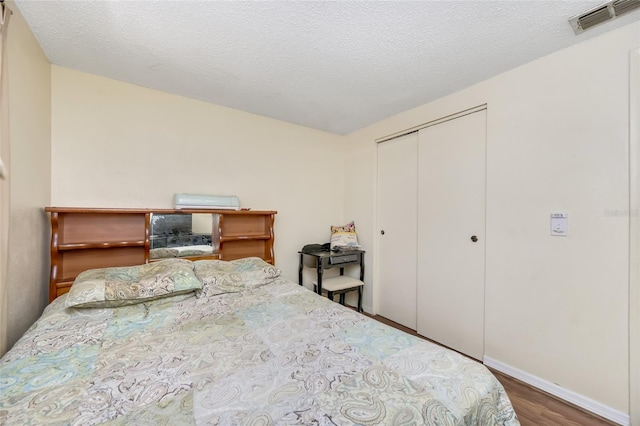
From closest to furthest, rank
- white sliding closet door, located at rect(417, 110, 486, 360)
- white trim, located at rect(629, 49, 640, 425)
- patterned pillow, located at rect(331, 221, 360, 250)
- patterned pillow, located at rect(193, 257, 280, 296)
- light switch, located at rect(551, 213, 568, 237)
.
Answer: white trim, located at rect(629, 49, 640, 425) → light switch, located at rect(551, 213, 568, 237) → patterned pillow, located at rect(193, 257, 280, 296) → white sliding closet door, located at rect(417, 110, 486, 360) → patterned pillow, located at rect(331, 221, 360, 250)

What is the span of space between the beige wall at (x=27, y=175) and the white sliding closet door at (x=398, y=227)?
306 cm

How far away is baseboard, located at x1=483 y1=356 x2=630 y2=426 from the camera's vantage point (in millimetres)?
1568

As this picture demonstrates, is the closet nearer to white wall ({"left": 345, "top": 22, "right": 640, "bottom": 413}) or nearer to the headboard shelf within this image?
white wall ({"left": 345, "top": 22, "right": 640, "bottom": 413})

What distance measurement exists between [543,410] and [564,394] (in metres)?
0.24

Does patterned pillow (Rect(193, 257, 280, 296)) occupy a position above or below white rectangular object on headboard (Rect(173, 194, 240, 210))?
below

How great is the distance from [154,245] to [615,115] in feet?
11.5

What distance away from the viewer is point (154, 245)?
7.45 ft

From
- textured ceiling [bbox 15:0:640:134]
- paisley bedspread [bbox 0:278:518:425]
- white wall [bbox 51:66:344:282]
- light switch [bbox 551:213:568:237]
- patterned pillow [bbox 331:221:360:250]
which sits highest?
textured ceiling [bbox 15:0:640:134]

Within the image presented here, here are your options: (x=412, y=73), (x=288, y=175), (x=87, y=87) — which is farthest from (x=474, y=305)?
(x=87, y=87)

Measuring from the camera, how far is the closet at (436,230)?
229cm

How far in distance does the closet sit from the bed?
141 cm

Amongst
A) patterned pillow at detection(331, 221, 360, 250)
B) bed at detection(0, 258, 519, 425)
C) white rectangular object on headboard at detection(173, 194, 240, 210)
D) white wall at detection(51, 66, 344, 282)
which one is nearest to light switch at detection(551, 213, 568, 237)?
bed at detection(0, 258, 519, 425)

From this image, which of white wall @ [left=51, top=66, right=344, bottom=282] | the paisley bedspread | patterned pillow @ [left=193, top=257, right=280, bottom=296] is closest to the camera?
the paisley bedspread

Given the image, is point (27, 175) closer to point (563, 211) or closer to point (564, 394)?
point (563, 211)
